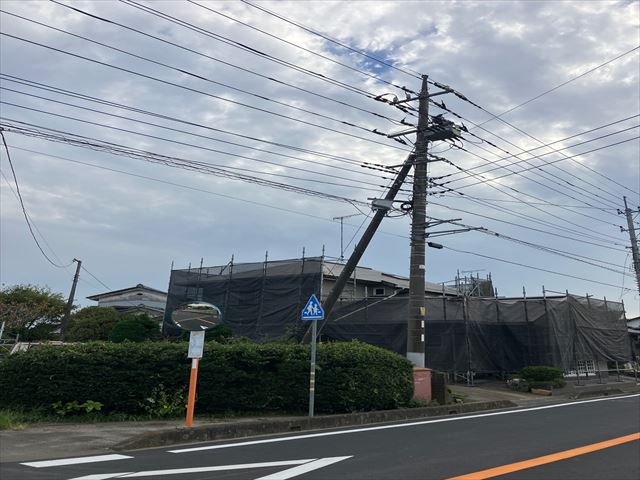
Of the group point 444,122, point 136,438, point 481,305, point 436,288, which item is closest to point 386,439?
point 136,438

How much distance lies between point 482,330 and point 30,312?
2924 cm

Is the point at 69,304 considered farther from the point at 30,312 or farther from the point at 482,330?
the point at 482,330

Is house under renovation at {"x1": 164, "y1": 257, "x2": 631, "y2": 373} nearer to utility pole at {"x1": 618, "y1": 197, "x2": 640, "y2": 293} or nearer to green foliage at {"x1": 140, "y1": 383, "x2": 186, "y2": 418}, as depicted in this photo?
utility pole at {"x1": 618, "y1": 197, "x2": 640, "y2": 293}

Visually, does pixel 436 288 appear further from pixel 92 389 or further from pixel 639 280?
pixel 92 389

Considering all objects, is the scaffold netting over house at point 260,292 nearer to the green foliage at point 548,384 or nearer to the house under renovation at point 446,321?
the house under renovation at point 446,321

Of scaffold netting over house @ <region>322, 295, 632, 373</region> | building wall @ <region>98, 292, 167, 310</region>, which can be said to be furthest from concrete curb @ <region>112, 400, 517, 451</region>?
building wall @ <region>98, 292, 167, 310</region>

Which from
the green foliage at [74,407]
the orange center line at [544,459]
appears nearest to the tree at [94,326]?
the green foliage at [74,407]

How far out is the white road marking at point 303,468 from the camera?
599cm

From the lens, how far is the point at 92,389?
33.7 feet

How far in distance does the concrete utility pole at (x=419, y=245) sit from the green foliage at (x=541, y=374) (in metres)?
7.40

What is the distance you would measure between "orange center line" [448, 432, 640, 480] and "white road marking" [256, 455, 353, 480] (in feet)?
5.70

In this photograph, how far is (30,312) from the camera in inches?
1336

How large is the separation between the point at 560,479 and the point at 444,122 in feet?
41.7

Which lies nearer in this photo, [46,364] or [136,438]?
[136,438]
